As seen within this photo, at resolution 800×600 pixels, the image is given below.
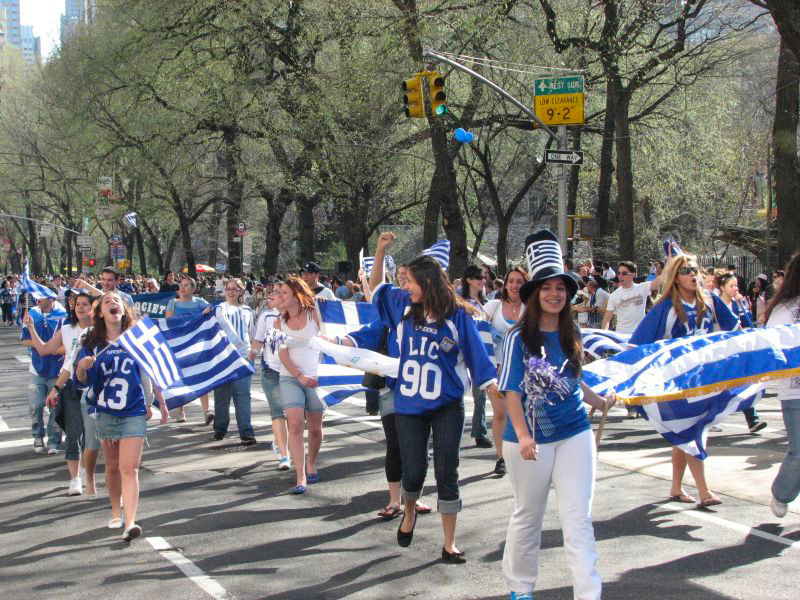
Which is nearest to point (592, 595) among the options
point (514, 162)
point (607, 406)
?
point (607, 406)

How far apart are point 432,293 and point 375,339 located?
1424 mm

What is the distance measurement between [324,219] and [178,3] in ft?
87.3

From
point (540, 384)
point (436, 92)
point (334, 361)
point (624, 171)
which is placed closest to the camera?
point (540, 384)

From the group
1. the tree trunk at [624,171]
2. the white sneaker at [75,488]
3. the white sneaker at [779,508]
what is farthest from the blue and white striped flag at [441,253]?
the tree trunk at [624,171]

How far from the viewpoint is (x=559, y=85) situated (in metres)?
20.2

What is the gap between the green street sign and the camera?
1998 cm

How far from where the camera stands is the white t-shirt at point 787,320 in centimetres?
688

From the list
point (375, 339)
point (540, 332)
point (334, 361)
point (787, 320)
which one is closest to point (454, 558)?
point (540, 332)

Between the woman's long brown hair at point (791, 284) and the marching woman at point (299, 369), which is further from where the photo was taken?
the marching woman at point (299, 369)

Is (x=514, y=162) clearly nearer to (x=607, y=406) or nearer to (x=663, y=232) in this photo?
(x=663, y=232)

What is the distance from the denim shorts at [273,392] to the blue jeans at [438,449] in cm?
365

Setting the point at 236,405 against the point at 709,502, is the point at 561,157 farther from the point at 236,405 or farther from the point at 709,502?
the point at 709,502

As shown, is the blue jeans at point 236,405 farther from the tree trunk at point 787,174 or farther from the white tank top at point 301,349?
the tree trunk at point 787,174

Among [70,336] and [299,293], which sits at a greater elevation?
[299,293]
